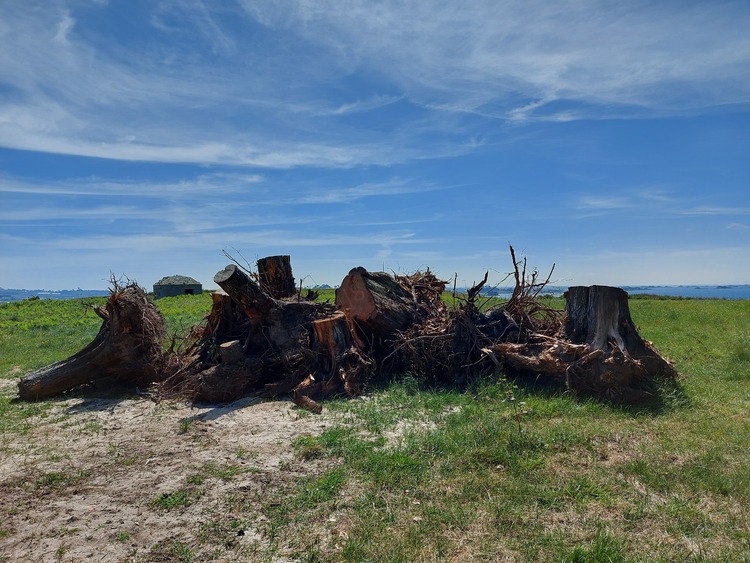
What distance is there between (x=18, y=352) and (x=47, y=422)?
962 centimetres

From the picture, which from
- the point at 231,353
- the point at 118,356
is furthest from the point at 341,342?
the point at 118,356

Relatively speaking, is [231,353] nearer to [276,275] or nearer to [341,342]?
[341,342]

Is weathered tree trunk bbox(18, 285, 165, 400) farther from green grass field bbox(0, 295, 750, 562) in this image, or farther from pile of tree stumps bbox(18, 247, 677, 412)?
green grass field bbox(0, 295, 750, 562)

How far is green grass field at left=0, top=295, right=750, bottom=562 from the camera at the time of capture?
13.6ft

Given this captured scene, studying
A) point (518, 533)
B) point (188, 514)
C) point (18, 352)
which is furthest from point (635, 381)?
point (18, 352)

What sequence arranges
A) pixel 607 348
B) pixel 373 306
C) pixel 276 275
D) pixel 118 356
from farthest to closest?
pixel 276 275 < pixel 373 306 < pixel 118 356 < pixel 607 348

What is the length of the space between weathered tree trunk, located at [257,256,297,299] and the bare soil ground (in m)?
3.22

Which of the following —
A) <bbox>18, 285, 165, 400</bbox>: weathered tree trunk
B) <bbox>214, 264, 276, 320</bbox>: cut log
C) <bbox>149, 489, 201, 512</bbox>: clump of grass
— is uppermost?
<bbox>214, 264, 276, 320</bbox>: cut log

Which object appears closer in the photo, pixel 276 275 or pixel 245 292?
pixel 245 292

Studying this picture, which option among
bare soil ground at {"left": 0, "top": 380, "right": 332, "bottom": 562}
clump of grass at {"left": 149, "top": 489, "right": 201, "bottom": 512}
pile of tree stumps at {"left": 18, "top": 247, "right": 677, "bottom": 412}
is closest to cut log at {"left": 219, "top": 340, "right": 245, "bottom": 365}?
pile of tree stumps at {"left": 18, "top": 247, "right": 677, "bottom": 412}

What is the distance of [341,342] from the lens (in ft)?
31.6

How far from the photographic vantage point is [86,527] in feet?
15.2

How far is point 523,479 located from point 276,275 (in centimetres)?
722

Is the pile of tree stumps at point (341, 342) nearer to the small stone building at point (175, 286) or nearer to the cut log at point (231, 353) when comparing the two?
the cut log at point (231, 353)
